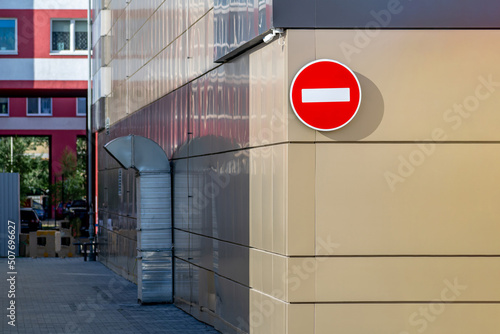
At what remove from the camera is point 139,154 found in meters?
16.8

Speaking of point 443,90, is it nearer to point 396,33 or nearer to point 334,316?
point 396,33

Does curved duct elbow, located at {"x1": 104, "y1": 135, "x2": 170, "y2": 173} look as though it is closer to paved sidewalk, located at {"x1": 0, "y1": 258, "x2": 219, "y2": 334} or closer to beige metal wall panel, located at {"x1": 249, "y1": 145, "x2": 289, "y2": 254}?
paved sidewalk, located at {"x1": 0, "y1": 258, "x2": 219, "y2": 334}

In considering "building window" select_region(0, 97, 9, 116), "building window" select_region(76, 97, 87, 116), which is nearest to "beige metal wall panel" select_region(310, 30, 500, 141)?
"building window" select_region(76, 97, 87, 116)

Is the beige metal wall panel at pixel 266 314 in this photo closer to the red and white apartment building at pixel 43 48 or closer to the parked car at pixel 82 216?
the red and white apartment building at pixel 43 48

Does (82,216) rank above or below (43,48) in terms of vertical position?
below

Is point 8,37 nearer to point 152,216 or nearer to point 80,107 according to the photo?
point 152,216

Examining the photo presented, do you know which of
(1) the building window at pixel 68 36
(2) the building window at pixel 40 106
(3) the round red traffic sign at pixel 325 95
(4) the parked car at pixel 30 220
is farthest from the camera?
(2) the building window at pixel 40 106

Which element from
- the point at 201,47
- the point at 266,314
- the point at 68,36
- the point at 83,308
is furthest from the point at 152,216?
the point at 68,36

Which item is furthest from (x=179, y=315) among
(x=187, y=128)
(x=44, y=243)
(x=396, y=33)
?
(x=44, y=243)

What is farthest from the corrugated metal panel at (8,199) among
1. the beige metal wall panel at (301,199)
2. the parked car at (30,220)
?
the beige metal wall panel at (301,199)

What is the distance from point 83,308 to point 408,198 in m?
8.66

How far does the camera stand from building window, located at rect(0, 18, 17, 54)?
35.2 meters

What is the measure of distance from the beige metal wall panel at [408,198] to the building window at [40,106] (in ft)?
164

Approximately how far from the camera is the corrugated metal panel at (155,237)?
16875mm
